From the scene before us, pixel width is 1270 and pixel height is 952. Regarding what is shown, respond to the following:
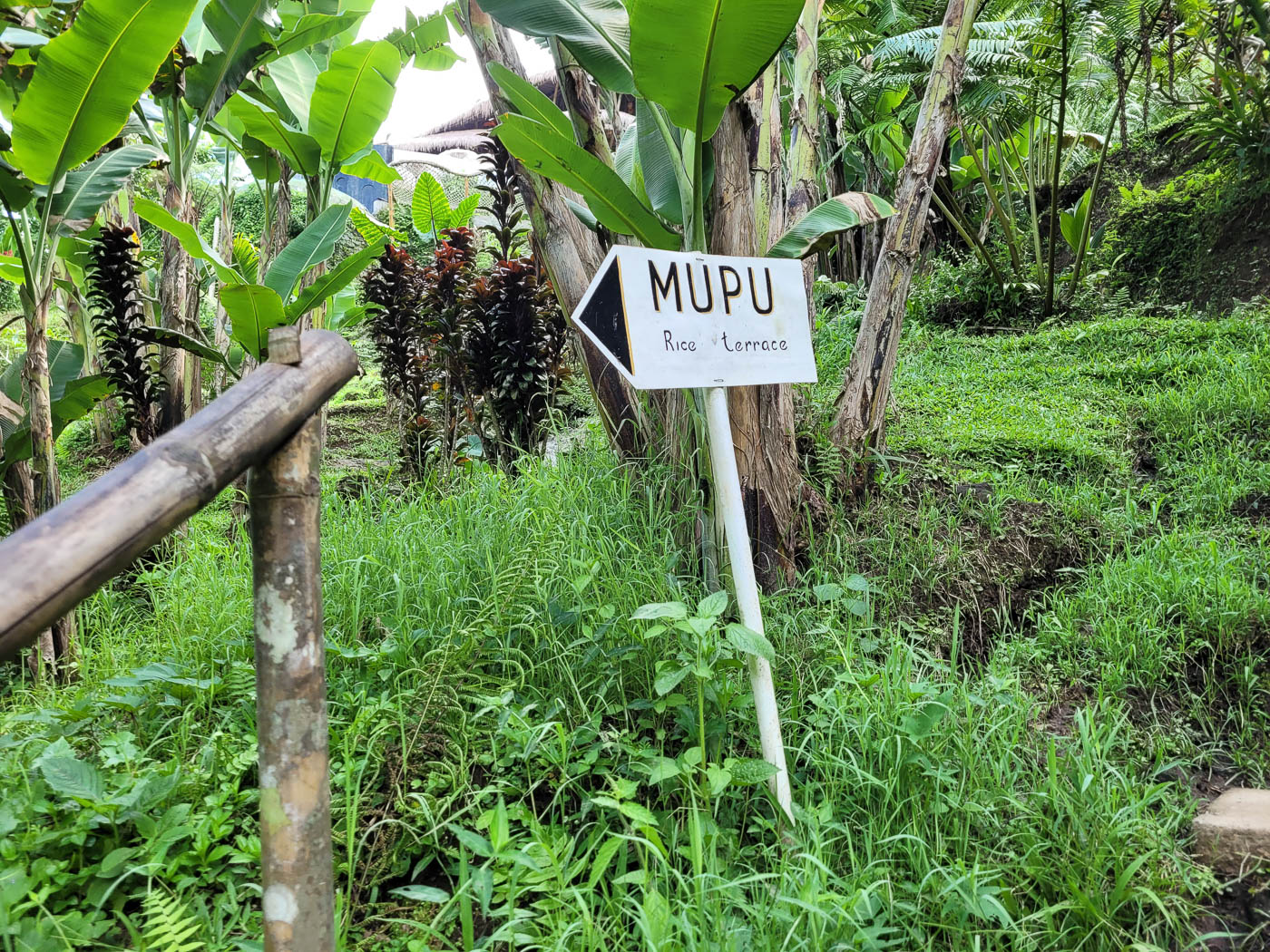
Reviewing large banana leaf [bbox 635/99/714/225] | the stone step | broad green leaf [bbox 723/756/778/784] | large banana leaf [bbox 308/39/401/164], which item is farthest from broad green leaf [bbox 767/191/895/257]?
large banana leaf [bbox 308/39/401/164]

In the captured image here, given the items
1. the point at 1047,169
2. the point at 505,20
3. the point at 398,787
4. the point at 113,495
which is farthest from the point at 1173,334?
the point at 113,495

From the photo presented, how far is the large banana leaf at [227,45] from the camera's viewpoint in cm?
314

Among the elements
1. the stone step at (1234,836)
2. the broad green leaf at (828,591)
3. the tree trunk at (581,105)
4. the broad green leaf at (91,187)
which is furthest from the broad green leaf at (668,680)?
the broad green leaf at (91,187)

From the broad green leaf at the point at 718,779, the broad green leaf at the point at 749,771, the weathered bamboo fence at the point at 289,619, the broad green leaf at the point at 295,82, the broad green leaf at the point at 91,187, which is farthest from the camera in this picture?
the broad green leaf at the point at 295,82

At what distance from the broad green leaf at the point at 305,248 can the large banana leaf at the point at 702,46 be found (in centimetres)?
185

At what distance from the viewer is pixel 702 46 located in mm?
1831

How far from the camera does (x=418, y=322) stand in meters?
4.89

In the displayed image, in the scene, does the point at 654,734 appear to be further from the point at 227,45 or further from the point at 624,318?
the point at 227,45

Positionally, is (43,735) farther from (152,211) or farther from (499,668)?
(152,211)

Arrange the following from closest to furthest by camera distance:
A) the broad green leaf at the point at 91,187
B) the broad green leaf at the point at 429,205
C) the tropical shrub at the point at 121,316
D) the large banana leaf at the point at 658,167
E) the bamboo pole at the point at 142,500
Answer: the bamboo pole at the point at 142,500 → the large banana leaf at the point at 658,167 → the broad green leaf at the point at 91,187 → the tropical shrub at the point at 121,316 → the broad green leaf at the point at 429,205

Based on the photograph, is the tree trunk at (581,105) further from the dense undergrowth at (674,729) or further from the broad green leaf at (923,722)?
the broad green leaf at (923,722)

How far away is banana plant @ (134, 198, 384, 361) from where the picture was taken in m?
2.83

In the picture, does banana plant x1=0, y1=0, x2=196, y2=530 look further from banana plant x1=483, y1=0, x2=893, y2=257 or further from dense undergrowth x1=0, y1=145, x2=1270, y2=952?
banana plant x1=483, y1=0, x2=893, y2=257

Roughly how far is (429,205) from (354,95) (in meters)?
2.96
